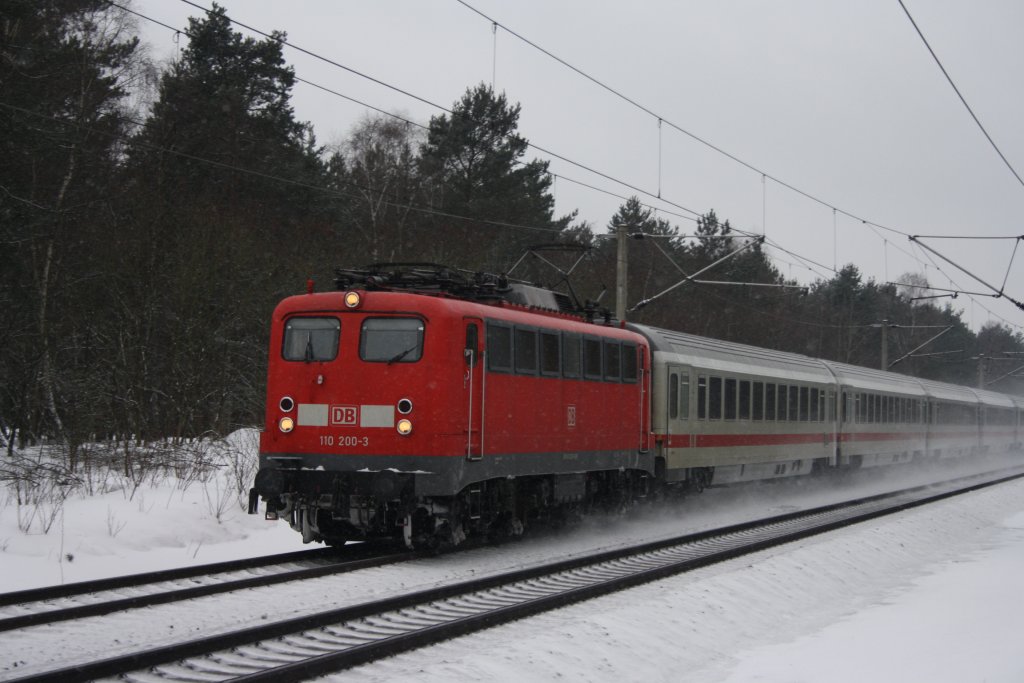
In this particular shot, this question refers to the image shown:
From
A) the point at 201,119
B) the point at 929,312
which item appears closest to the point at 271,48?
the point at 201,119

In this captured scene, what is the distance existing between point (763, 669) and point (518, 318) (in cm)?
690

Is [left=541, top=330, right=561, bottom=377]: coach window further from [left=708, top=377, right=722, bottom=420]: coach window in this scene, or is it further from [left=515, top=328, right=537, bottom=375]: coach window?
[left=708, top=377, right=722, bottom=420]: coach window

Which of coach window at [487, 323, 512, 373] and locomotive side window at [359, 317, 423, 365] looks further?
coach window at [487, 323, 512, 373]

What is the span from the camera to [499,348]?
14406mm

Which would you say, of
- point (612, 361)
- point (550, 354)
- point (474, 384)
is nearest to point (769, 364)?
point (612, 361)

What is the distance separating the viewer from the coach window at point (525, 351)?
14828 mm

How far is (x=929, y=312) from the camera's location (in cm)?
10694

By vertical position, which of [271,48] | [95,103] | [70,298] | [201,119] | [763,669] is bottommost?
[763,669]

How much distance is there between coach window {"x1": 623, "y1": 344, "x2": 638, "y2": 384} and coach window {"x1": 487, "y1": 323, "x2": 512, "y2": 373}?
13.3 feet

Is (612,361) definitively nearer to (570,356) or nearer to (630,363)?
(630,363)

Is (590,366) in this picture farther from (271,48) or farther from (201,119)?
(271,48)

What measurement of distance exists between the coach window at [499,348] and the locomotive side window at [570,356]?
1.59 m

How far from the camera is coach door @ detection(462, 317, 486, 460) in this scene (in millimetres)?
13664

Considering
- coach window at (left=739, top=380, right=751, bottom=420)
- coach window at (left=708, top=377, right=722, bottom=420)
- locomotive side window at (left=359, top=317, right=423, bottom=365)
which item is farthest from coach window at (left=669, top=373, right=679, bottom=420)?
locomotive side window at (left=359, top=317, right=423, bottom=365)
